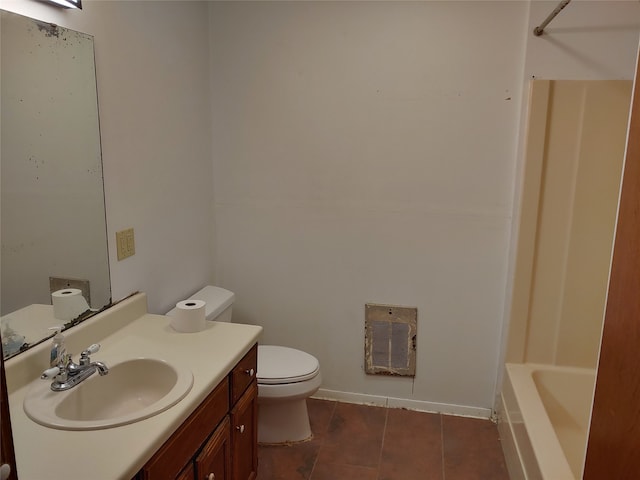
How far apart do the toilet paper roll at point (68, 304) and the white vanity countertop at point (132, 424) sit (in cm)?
5

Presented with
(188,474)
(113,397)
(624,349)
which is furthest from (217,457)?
(624,349)

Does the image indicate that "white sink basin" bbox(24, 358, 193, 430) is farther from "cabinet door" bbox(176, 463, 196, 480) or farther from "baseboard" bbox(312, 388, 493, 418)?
"baseboard" bbox(312, 388, 493, 418)

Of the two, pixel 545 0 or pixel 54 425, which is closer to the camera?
pixel 54 425

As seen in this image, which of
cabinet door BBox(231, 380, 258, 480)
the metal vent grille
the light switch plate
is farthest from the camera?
the metal vent grille

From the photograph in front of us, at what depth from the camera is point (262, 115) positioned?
2693mm

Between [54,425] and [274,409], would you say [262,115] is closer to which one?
[274,409]

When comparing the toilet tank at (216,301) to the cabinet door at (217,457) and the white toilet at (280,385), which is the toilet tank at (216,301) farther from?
the cabinet door at (217,457)

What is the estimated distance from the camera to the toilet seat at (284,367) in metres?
2.35

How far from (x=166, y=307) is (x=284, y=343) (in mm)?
832

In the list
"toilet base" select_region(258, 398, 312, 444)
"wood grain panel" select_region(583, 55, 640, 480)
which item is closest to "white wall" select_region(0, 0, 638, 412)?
"toilet base" select_region(258, 398, 312, 444)

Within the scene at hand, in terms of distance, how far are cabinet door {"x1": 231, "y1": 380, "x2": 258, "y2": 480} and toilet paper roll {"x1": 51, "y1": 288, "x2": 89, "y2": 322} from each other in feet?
2.18

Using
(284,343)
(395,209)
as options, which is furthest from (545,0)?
(284,343)

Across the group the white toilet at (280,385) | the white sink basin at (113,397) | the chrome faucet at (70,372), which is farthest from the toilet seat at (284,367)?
the chrome faucet at (70,372)

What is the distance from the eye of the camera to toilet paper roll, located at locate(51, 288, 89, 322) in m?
1.67
